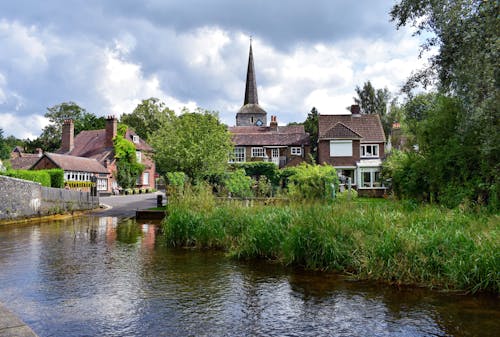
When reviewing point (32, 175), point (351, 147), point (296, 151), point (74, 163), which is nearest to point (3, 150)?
point (32, 175)

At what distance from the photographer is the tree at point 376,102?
6331 centimetres

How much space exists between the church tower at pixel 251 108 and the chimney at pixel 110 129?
32.0 m

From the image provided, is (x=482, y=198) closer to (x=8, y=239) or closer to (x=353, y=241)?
(x=353, y=241)

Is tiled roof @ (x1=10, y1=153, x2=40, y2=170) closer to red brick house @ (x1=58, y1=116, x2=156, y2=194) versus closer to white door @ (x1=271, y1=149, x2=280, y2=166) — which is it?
red brick house @ (x1=58, y1=116, x2=156, y2=194)

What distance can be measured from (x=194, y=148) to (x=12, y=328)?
23.1 m

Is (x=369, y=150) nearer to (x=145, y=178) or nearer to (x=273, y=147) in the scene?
(x=273, y=147)

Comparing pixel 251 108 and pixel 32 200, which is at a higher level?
pixel 251 108

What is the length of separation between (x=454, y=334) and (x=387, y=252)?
2936 millimetres

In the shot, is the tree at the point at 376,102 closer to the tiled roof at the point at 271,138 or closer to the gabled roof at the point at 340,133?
the tiled roof at the point at 271,138

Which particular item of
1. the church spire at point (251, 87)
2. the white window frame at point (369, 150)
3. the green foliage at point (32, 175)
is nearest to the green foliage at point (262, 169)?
the white window frame at point (369, 150)

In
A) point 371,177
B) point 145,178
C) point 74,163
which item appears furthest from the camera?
point 145,178

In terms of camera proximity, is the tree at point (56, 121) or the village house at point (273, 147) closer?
the village house at point (273, 147)

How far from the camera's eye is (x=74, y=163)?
46.2m

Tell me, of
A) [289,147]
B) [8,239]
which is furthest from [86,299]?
[289,147]
